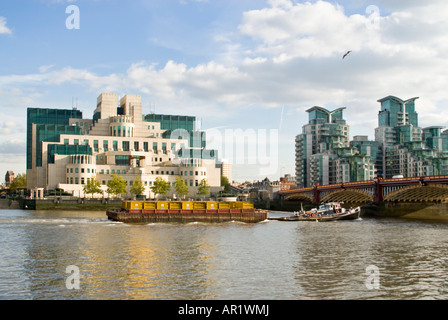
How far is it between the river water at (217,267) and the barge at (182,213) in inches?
1050

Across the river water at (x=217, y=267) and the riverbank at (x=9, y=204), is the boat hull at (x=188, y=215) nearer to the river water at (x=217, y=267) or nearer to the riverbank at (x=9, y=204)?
the river water at (x=217, y=267)

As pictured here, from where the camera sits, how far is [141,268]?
4031 centimetres

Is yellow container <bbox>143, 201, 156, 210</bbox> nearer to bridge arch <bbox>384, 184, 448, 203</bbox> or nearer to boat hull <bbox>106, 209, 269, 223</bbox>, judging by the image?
boat hull <bbox>106, 209, 269, 223</bbox>

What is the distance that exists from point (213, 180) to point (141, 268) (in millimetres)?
157332

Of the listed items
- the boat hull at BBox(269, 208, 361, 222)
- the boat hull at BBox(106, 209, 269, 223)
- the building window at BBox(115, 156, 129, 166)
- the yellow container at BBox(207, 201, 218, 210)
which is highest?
the building window at BBox(115, 156, 129, 166)

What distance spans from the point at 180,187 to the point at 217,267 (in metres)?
129

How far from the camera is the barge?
93.7m

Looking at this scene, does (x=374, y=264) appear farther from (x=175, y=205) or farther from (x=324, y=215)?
(x=324, y=215)

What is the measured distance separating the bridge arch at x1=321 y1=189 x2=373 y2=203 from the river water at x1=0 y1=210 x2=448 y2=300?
2713 inches

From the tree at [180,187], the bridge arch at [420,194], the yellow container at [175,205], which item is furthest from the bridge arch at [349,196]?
the yellow container at [175,205]

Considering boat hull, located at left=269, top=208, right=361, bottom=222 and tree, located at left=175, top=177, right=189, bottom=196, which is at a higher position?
tree, located at left=175, top=177, right=189, bottom=196

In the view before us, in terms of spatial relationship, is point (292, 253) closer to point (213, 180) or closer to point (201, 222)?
point (201, 222)

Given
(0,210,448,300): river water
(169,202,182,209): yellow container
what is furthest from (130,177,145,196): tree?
(0,210,448,300): river water
